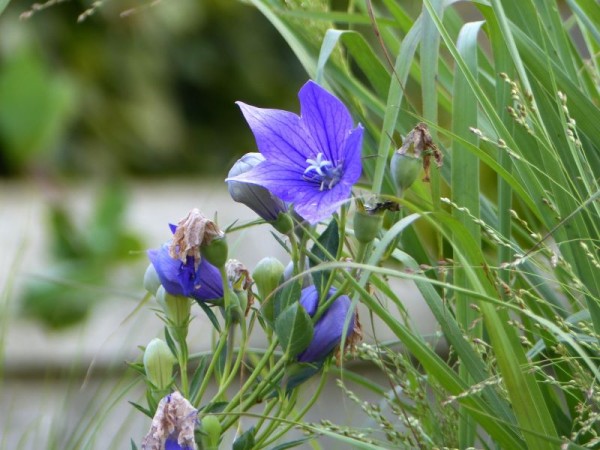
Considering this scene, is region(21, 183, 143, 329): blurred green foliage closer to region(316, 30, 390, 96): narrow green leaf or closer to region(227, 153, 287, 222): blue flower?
region(316, 30, 390, 96): narrow green leaf

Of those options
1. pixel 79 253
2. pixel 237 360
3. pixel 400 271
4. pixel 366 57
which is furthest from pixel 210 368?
pixel 79 253

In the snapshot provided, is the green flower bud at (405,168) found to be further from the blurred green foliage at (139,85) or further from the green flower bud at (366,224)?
the blurred green foliage at (139,85)

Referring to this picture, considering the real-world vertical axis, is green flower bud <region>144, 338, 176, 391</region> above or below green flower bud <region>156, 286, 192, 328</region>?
below

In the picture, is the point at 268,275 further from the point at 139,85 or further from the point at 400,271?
the point at 139,85

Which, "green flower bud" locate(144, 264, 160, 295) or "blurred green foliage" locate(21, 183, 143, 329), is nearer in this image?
"green flower bud" locate(144, 264, 160, 295)

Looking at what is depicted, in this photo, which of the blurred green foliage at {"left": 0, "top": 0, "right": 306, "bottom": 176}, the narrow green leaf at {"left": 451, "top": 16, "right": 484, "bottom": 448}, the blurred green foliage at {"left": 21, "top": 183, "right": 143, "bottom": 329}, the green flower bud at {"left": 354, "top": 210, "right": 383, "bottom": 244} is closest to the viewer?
the green flower bud at {"left": 354, "top": 210, "right": 383, "bottom": 244}

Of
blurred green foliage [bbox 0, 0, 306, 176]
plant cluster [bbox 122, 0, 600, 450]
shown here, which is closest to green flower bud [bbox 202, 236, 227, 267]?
plant cluster [bbox 122, 0, 600, 450]

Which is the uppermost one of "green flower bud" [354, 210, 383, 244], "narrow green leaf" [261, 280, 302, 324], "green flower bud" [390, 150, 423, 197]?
"green flower bud" [390, 150, 423, 197]

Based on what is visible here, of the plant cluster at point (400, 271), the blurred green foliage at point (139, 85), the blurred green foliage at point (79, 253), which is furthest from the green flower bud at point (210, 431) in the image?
the blurred green foliage at point (139, 85)
